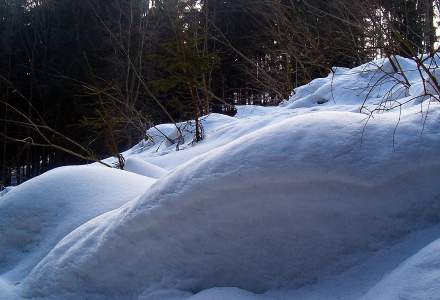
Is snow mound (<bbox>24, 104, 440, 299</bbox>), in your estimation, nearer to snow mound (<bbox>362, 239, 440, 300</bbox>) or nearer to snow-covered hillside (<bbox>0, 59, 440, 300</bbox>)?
snow-covered hillside (<bbox>0, 59, 440, 300</bbox>)

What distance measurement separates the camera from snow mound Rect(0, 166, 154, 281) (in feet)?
11.0

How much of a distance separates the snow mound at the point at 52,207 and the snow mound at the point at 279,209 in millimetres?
973

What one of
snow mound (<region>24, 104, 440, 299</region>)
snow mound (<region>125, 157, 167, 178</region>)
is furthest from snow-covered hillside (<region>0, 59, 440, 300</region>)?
snow mound (<region>125, 157, 167, 178</region>)

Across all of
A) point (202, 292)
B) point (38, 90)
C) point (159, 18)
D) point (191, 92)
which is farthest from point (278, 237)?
point (38, 90)

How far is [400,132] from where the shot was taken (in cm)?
218

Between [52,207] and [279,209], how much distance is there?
7.10ft

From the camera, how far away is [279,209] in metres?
2.06

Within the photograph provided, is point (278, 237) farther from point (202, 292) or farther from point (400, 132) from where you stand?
point (400, 132)

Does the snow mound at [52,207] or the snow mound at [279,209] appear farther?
the snow mound at [52,207]

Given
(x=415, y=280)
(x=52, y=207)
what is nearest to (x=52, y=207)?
(x=52, y=207)

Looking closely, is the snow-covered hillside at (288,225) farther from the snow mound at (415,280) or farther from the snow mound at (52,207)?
the snow mound at (52,207)

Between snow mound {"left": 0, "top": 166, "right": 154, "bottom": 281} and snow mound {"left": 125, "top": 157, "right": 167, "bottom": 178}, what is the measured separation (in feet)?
4.03

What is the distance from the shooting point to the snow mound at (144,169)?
5.12m

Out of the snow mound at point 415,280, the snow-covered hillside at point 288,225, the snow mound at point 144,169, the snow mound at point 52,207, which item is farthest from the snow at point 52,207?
the snow mound at point 415,280
